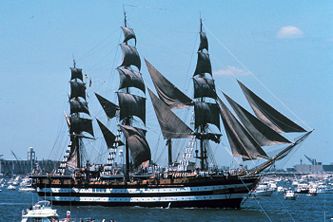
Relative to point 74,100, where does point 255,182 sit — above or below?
below

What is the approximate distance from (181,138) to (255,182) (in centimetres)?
1265

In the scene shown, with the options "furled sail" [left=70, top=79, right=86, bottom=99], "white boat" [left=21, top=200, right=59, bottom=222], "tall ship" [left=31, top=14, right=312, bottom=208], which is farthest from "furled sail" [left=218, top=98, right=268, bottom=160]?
"white boat" [left=21, top=200, right=59, bottom=222]

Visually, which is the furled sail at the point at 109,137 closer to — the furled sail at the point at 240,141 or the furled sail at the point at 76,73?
the furled sail at the point at 76,73

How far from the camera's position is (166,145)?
10669cm

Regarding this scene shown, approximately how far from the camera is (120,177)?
105875 millimetres

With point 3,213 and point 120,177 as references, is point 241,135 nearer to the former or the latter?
point 120,177

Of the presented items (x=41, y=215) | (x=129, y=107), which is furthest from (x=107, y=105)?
(x=41, y=215)

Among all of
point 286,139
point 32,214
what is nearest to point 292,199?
point 286,139

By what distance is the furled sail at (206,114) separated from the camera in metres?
103

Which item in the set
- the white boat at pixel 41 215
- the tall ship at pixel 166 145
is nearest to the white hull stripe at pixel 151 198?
the tall ship at pixel 166 145

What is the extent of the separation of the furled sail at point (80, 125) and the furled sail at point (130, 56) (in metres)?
11.6

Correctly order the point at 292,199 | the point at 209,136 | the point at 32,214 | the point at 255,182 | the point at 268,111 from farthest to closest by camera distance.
→ the point at 292,199 → the point at 209,136 → the point at 255,182 → the point at 268,111 → the point at 32,214

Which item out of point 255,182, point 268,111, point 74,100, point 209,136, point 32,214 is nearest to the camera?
point 32,214

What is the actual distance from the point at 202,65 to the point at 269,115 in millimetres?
17171
